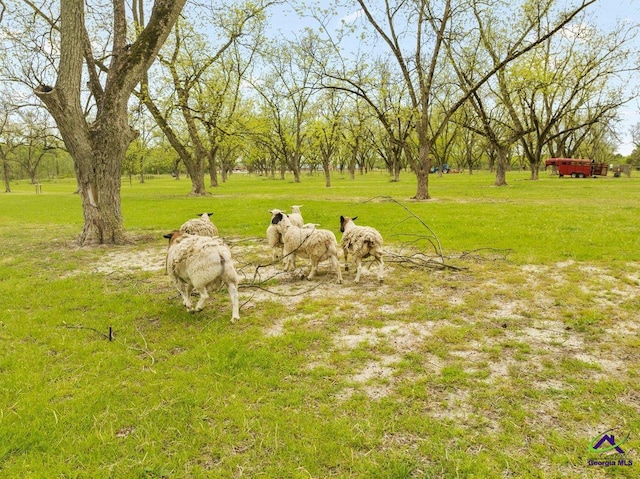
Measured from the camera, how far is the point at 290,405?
359cm

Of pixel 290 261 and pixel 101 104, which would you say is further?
pixel 101 104

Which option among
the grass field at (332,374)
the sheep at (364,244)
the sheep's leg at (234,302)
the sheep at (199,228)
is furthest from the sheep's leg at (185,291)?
the sheep at (364,244)

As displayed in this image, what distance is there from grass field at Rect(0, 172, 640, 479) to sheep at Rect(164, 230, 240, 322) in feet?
1.74

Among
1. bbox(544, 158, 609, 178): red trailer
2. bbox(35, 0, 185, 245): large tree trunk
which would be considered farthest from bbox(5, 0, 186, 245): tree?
bbox(544, 158, 609, 178): red trailer

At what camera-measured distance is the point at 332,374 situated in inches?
162

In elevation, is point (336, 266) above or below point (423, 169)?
below

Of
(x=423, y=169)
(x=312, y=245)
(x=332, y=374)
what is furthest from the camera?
(x=423, y=169)

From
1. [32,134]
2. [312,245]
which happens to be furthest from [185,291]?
[32,134]

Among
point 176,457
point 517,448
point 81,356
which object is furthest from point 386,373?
point 81,356

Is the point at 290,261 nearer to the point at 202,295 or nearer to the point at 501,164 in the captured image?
the point at 202,295

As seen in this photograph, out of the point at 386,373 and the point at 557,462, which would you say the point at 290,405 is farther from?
the point at 557,462

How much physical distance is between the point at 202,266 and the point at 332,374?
255 cm

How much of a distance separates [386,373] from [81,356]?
3.83 metres

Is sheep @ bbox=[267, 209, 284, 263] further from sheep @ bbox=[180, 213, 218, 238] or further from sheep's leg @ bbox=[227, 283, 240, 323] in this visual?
sheep's leg @ bbox=[227, 283, 240, 323]
